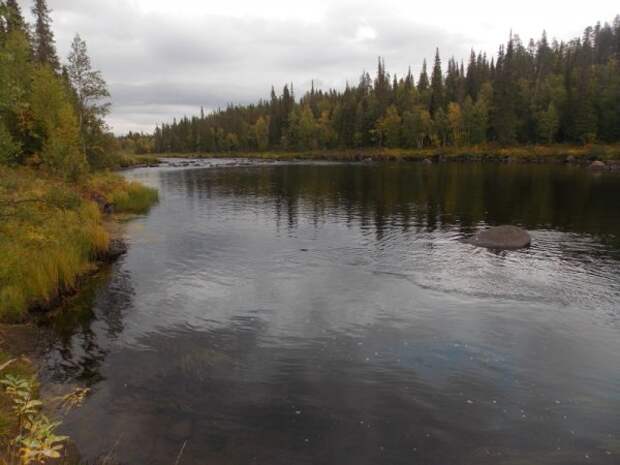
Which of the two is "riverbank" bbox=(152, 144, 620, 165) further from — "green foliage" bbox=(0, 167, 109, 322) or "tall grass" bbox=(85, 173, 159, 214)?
"green foliage" bbox=(0, 167, 109, 322)

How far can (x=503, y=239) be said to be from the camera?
3048 centimetres

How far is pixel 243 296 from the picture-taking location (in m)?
21.8

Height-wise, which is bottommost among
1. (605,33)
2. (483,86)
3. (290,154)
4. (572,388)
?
(572,388)

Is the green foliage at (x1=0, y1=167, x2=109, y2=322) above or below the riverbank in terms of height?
below

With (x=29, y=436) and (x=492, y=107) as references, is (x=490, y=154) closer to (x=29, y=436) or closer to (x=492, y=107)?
(x=492, y=107)

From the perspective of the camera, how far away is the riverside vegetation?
994 cm

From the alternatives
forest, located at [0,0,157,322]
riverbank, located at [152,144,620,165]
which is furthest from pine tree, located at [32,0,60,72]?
riverbank, located at [152,144,620,165]

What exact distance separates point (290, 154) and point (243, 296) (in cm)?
15019

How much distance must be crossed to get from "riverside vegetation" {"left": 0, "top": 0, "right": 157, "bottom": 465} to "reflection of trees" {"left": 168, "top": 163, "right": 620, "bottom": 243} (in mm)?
15247

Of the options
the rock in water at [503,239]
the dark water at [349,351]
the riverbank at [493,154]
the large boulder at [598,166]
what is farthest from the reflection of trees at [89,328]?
the riverbank at [493,154]

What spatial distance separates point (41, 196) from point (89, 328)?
6.35 metres

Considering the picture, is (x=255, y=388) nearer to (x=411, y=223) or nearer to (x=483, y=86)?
(x=411, y=223)

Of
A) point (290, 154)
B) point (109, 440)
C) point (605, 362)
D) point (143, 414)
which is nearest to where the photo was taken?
point (109, 440)

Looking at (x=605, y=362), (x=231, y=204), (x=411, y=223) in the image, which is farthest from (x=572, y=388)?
(x=231, y=204)
